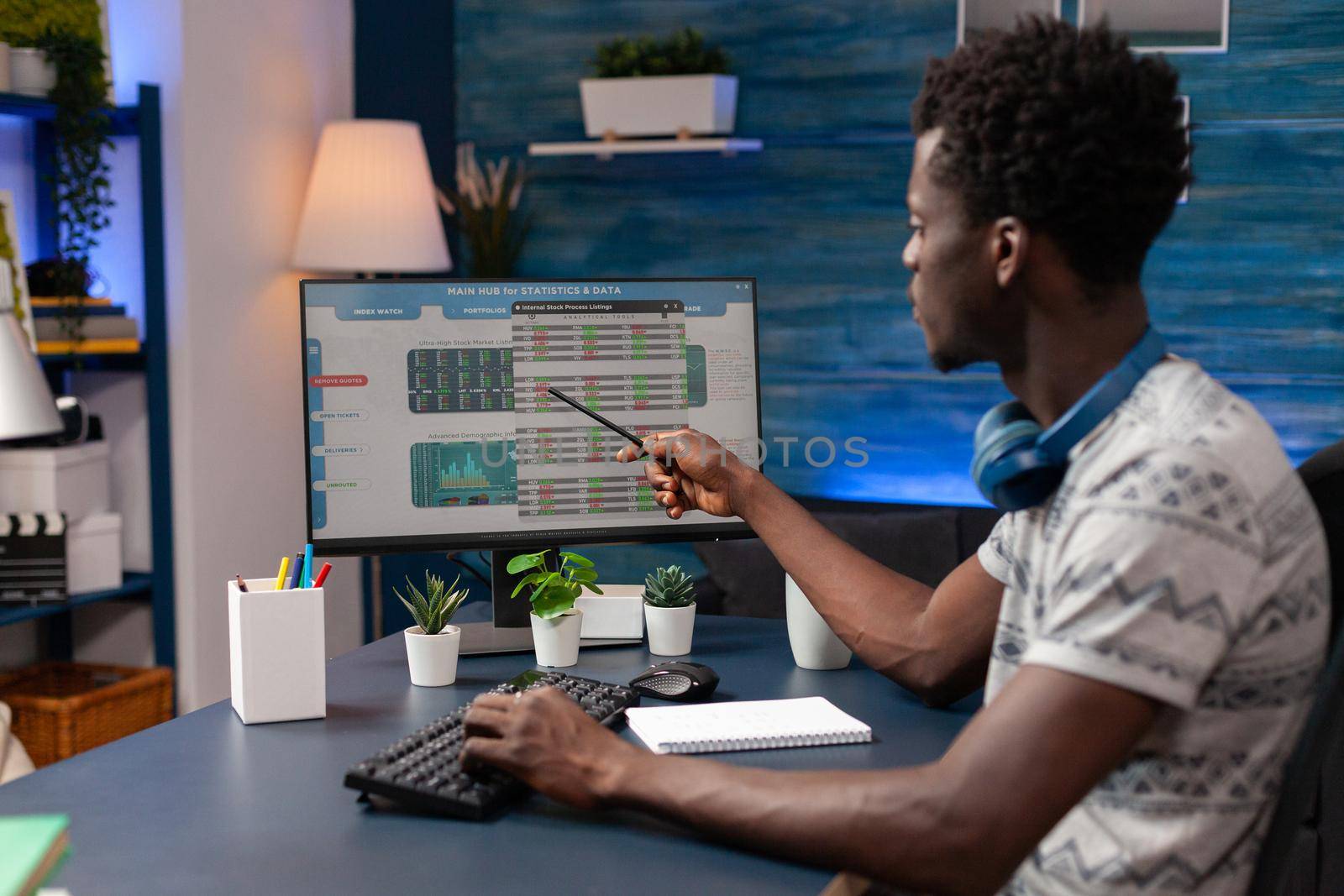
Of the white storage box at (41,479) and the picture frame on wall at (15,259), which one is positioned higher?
the picture frame on wall at (15,259)

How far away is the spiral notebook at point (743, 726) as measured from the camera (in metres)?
1.38

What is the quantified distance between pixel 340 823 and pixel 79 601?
7.15ft

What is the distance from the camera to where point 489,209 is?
393 cm

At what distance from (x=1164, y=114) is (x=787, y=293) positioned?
2614mm

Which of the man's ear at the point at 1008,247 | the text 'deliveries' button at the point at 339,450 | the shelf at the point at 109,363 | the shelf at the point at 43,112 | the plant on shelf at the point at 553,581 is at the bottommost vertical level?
the plant on shelf at the point at 553,581

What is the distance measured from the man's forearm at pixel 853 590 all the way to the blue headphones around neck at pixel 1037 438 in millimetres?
398

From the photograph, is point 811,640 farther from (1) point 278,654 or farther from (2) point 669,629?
(1) point 278,654

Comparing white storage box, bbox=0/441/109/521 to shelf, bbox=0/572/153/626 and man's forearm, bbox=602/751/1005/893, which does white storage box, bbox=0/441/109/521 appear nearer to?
shelf, bbox=0/572/153/626

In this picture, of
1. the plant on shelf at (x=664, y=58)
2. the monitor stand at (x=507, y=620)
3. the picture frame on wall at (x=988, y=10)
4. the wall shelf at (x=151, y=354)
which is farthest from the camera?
the plant on shelf at (x=664, y=58)

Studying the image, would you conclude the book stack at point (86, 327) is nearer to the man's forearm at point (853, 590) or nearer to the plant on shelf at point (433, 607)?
the plant on shelf at point (433, 607)

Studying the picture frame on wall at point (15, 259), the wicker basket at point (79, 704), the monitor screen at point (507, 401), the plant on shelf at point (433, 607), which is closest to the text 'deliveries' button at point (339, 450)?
the monitor screen at point (507, 401)

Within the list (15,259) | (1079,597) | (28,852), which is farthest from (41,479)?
(1079,597)

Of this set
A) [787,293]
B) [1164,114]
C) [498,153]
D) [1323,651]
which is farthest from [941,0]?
[1323,651]

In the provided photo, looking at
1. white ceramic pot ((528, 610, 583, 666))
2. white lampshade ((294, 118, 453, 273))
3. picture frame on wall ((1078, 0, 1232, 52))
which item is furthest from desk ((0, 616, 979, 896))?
picture frame on wall ((1078, 0, 1232, 52))
